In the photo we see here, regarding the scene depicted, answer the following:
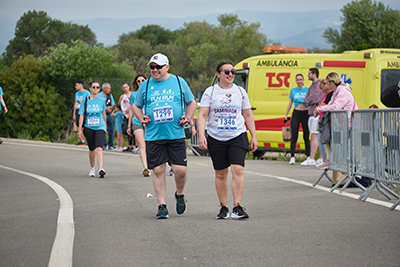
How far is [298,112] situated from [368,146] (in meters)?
5.32

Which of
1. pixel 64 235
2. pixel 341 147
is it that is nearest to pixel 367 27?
pixel 341 147

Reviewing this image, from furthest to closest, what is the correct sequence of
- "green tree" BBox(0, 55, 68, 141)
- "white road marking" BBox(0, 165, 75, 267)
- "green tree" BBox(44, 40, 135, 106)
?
"green tree" BBox(44, 40, 135, 106) → "green tree" BBox(0, 55, 68, 141) → "white road marking" BBox(0, 165, 75, 267)

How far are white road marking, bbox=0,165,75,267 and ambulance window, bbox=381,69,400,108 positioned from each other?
789cm

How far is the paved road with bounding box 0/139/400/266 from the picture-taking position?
15.7ft

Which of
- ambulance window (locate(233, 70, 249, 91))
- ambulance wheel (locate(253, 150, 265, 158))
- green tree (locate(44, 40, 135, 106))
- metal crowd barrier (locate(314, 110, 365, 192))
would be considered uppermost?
green tree (locate(44, 40, 135, 106))

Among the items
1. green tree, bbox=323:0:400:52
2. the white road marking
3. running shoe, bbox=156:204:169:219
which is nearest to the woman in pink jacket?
running shoe, bbox=156:204:169:219

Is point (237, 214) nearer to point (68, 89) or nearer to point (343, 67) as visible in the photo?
point (343, 67)

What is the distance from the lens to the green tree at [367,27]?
1950 inches

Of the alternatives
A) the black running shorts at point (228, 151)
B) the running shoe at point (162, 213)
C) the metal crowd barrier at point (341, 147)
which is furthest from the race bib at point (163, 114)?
the metal crowd barrier at point (341, 147)

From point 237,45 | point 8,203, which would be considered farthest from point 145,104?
point 237,45

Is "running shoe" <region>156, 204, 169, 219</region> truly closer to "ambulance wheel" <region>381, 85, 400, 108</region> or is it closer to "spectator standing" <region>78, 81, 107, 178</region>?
"spectator standing" <region>78, 81, 107, 178</region>

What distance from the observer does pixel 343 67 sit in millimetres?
13836

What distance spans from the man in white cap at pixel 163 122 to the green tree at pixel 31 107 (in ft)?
54.8

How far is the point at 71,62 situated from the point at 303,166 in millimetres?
14237
